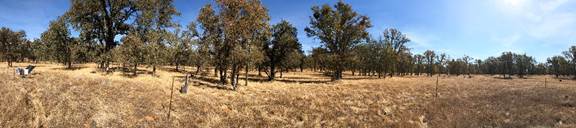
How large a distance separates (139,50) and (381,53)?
176ft

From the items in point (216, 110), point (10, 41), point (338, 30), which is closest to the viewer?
point (216, 110)

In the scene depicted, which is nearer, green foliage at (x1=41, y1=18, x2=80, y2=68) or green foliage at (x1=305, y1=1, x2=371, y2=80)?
green foliage at (x1=41, y1=18, x2=80, y2=68)

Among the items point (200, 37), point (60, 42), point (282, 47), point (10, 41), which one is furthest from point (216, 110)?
point (10, 41)

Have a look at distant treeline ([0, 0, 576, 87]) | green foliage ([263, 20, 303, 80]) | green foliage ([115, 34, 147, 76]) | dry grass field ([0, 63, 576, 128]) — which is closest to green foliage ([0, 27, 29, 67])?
distant treeline ([0, 0, 576, 87])

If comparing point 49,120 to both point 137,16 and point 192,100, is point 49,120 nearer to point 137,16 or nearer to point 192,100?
point 192,100

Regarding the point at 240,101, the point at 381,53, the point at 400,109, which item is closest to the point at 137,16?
the point at 240,101

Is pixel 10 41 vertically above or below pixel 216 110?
above

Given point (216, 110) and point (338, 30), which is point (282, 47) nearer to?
point (338, 30)

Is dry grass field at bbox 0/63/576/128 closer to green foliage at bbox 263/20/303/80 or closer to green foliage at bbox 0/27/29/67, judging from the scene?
green foliage at bbox 263/20/303/80

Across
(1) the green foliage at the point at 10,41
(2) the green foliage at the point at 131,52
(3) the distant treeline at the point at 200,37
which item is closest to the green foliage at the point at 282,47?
(3) the distant treeline at the point at 200,37

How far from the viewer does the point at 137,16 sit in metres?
41.0

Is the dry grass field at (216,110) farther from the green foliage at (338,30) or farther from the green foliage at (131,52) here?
the green foliage at (338,30)

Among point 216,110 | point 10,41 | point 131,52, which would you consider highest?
point 10,41

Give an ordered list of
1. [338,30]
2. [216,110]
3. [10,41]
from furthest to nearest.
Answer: [10,41] < [338,30] < [216,110]
